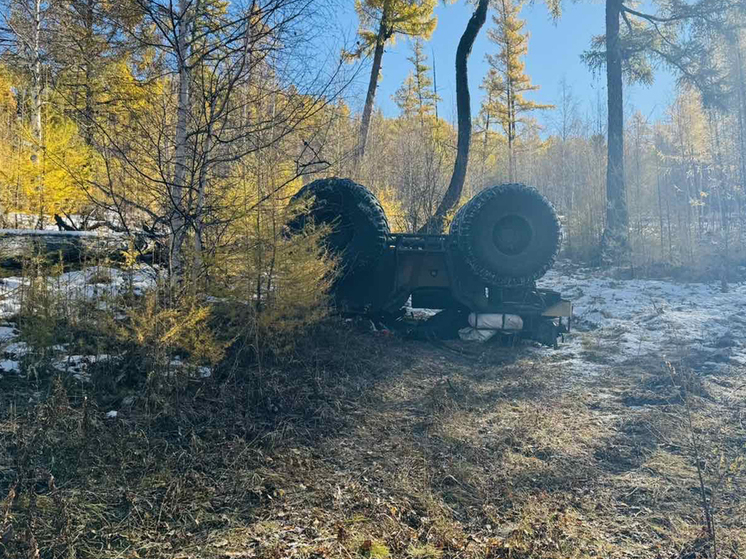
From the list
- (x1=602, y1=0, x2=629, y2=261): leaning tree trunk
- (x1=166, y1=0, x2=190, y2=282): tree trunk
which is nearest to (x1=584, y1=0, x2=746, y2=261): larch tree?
(x1=602, y1=0, x2=629, y2=261): leaning tree trunk

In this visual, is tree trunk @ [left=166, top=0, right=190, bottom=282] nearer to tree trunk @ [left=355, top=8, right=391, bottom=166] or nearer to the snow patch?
the snow patch

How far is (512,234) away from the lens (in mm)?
6395

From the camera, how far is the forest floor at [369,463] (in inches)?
94.3

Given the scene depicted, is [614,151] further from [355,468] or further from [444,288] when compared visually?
[355,468]

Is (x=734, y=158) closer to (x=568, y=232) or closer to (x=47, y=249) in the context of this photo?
(x=568, y=232)

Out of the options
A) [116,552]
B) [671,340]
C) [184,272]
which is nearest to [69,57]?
[184,272]

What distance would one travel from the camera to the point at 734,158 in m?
23.6

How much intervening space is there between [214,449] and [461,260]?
13.4 ft

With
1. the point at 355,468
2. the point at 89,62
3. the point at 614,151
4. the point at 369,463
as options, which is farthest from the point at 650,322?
the point at 89,62

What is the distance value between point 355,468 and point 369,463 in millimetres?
115

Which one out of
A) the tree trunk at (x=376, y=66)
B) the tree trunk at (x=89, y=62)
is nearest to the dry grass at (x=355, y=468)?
the tree trunk at (x=89, y=62)

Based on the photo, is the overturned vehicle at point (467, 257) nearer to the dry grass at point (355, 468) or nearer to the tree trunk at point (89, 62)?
the dry grass at point (355, 468)

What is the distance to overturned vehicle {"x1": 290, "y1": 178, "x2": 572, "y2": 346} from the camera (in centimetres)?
618

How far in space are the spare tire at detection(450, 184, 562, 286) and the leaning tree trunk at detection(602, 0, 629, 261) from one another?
24.0 ft
